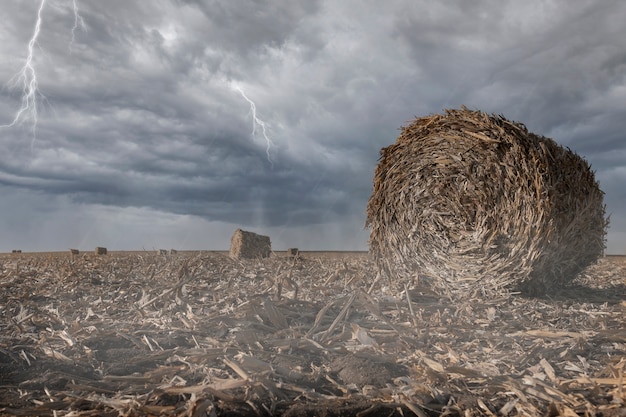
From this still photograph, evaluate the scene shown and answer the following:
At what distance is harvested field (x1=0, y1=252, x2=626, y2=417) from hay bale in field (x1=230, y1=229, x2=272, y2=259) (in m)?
6.89

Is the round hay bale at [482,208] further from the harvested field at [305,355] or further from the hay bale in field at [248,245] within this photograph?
the hay bale in field at [248,245]

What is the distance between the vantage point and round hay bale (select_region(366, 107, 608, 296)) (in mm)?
7020

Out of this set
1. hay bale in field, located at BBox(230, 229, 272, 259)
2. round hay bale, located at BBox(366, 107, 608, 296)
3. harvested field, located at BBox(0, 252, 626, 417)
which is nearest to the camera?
harvested field, located at BBox(0, 252, 626, 417)

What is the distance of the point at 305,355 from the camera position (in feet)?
13.7

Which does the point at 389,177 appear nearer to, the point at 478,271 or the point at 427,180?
the point at 427,180

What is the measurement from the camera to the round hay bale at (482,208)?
702cm

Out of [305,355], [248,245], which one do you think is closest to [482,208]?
[305,355]

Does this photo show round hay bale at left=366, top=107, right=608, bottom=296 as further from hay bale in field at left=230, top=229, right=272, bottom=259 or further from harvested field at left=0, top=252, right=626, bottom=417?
hay bale in field at left=230, top=229, right=272, bottom=259

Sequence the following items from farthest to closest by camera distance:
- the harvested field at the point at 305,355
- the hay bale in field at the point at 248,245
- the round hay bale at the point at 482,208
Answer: the hay bale in field at the point at 248,245
the round hay bale at the point at 482,208
the harvested field at the point at 305,355

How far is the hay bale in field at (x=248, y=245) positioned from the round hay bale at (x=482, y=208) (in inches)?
251

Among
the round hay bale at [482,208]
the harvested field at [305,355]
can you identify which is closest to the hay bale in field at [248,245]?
the round hay bale at [482,208]

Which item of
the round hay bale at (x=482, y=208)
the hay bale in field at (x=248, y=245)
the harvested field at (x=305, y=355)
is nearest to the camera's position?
the harvested field at (x=305, y=355)

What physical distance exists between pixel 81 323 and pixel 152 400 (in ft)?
8.51

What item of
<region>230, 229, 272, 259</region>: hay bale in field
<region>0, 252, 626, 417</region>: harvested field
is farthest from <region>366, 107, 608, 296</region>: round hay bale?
<region>230, 229, 272, 259</region>: hay bale in field
